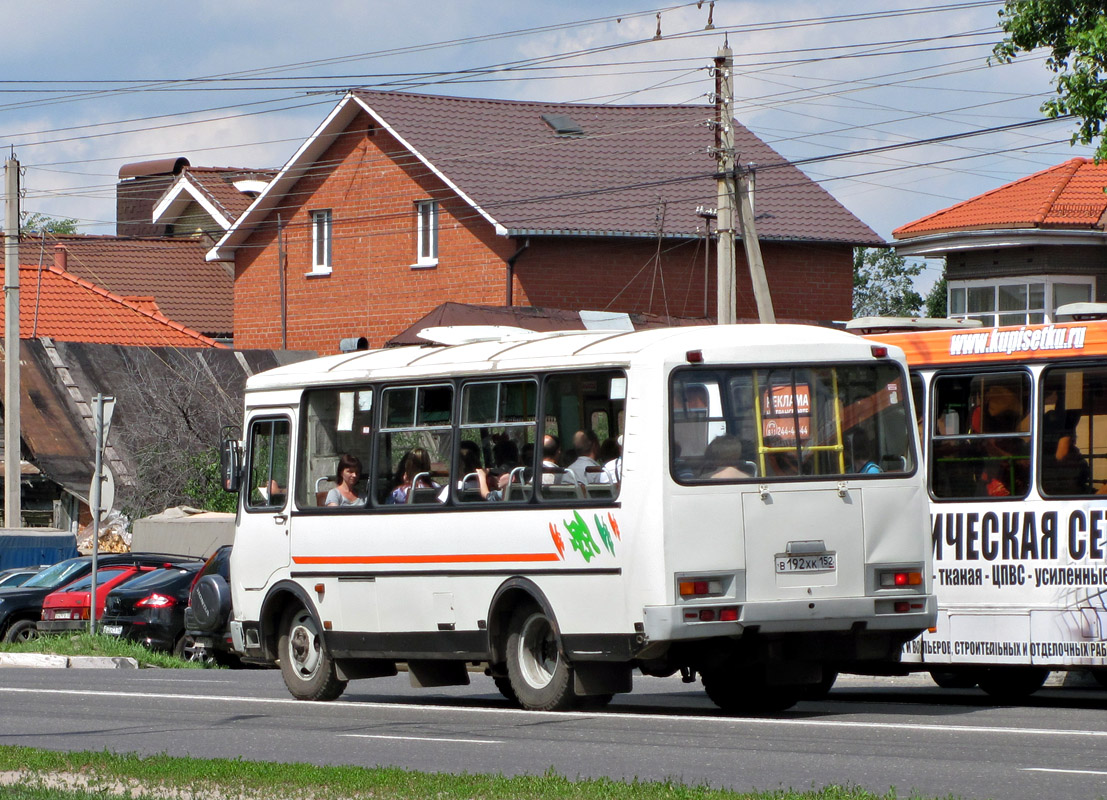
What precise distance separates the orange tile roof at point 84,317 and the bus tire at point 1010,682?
112ft

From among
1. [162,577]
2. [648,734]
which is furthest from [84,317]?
[648,734]

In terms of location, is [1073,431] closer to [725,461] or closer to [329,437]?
[725,461]

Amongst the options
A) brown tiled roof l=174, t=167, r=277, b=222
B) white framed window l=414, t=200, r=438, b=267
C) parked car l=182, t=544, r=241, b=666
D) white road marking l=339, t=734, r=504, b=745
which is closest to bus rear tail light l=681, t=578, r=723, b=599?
white road marking l=339, t=734, r=504, b=745

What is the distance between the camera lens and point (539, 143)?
42156mm

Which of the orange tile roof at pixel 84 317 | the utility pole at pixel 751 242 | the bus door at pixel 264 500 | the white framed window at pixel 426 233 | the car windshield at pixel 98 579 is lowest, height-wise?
the car windshield at pixel 98 579

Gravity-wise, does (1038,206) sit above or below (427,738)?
above

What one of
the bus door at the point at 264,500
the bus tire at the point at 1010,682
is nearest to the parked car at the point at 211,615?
the bus door at the point at 264,500

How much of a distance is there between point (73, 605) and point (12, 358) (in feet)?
29.0

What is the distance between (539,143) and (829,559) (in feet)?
99.1

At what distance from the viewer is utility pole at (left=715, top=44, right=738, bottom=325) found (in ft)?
83.4

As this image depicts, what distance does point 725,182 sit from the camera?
25703mm

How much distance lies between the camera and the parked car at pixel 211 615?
20.5 meters

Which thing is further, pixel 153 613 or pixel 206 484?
pixel 206 484

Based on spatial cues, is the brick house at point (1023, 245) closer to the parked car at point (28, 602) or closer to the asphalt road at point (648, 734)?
the parked car at point (28, 602)
